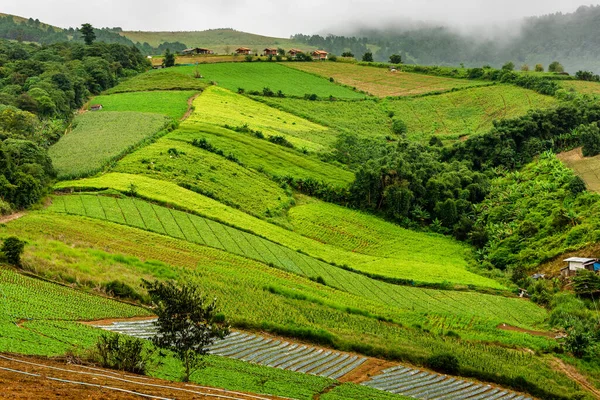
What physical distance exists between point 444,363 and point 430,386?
A: 4491 millimetres

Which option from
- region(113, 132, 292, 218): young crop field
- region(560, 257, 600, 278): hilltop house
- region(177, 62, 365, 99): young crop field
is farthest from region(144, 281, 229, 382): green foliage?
region(177, 62, 365, 99): young crop field

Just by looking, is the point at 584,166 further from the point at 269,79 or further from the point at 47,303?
the point at 47,303

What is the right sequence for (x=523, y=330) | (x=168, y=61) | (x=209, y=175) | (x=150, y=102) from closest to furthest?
1. (x=523, y=330)
2. (x=209, y=175)
3. (x=150, y=102)
4. (x=168, y=61)

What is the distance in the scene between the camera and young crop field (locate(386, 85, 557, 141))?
13525 centimetres

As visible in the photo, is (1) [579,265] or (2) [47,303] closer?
(2) [47,303]

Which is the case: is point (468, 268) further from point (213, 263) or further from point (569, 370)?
point (213, 263)

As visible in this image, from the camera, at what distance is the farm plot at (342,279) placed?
66000 millimetres

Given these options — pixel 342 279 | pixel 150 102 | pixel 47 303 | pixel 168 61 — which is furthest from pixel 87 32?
pixel 47 303

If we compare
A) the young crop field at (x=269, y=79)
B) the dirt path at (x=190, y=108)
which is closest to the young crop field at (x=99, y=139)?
the dirt path at (x=190, y=108)

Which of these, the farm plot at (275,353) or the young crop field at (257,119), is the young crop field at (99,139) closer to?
the young crop field at (257,119)

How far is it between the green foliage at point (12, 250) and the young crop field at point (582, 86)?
122246 mm

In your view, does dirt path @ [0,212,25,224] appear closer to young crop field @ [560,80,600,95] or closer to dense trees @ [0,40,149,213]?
dense trees @ [0,40,149,213]

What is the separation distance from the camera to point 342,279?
6956 cm

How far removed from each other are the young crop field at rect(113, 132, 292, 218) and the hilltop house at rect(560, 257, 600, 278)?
118 feet
